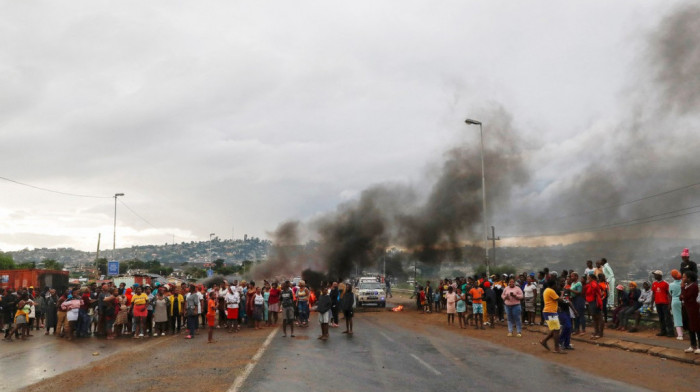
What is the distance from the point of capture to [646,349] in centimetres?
1158

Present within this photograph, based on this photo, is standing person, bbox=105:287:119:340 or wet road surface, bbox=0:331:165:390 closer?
wet road surface, bbox=0:331:165:390

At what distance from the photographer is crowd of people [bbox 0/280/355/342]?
51.1 ft

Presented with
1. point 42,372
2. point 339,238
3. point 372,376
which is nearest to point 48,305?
point 42,372

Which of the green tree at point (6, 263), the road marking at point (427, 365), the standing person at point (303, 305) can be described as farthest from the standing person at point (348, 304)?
the green tree at point (6, 263)

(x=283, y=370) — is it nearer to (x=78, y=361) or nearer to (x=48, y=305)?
(x=78, y=361)

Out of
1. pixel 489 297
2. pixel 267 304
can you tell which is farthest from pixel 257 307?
pixel 489 297

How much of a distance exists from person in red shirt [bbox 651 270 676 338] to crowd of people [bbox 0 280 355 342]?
8593 millimetres

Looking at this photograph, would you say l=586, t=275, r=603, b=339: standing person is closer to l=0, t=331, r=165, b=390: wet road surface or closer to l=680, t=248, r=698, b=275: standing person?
l=680, t=248, r=698, b=275: standing person

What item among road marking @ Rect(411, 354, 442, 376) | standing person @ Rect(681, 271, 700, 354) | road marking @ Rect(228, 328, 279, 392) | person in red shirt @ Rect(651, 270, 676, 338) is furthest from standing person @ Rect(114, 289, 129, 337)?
person in red shirt @ Rect(651, 270, 676, 338)

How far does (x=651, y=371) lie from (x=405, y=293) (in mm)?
44349

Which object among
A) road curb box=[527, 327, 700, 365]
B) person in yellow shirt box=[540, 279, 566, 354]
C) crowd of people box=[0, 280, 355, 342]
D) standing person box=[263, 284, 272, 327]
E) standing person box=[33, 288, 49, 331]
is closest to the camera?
road curb box=[527, 327, 700, 365]

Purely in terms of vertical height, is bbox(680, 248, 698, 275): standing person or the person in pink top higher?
bbox(680, 248, 698, 275): standing person

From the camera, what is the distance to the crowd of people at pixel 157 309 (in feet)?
51.1

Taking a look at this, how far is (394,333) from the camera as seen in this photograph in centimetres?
1625
